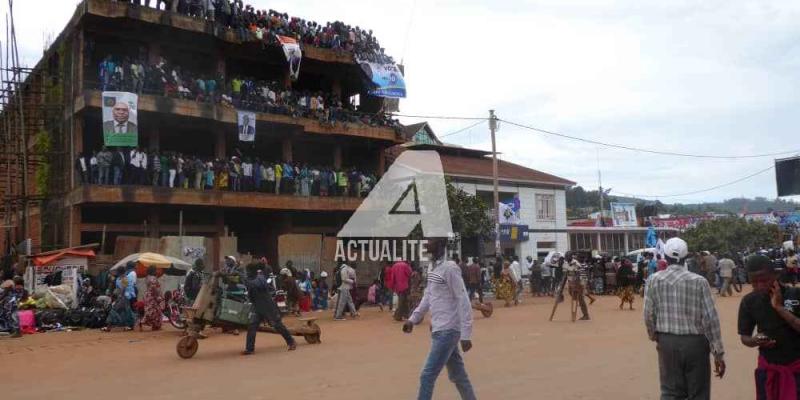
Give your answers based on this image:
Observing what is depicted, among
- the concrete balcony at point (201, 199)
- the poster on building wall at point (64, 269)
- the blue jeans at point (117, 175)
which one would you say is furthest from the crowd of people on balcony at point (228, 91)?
the poster on building wall at point (64, 269)

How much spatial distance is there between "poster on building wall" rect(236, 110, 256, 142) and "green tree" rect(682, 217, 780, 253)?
2653cm

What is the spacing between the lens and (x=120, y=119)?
21.3 m

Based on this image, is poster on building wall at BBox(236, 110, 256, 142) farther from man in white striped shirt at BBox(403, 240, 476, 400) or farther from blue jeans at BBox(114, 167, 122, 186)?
man in white striped shirt at BBox(403, 240, 476, 400)

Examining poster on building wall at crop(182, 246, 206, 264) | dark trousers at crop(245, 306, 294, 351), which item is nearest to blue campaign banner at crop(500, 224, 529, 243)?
poster on building wall at crop(182, 246, 206, 264)

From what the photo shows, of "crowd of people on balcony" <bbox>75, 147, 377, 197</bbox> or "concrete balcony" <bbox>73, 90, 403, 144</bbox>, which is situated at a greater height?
"concrete balcony" <bbox>73, 90, 403, 144</bbox>

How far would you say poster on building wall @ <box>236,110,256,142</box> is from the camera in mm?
24547

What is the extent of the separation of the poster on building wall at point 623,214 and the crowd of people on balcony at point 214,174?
77.1 ft

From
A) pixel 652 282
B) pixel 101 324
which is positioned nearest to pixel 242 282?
pixel 101 324

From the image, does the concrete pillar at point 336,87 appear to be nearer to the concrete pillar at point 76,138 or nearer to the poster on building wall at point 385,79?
the poster on building wall at point 385,79

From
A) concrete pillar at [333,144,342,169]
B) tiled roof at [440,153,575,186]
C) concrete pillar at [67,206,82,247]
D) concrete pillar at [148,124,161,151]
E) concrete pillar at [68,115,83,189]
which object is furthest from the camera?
tiled roof at [440,153,575,186]

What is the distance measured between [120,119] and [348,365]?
14.8m

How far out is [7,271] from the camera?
2059 cm

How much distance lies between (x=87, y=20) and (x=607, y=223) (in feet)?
134

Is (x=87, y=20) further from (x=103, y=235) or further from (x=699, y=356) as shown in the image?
(x=699, y=356)
